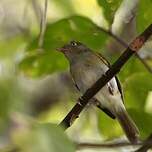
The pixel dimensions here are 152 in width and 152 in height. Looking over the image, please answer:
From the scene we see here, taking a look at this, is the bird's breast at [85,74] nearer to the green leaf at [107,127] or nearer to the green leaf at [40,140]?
the green leaf at [107,127]

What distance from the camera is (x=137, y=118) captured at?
4.97 ft

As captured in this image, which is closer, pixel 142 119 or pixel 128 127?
pixel 142 119

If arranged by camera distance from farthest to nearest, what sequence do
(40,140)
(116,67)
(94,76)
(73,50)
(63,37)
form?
(73,50), (94,76), (63,37), (116,67), (40,140)

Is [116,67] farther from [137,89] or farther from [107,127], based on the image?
[107,127]

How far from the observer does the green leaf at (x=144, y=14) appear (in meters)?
1.36

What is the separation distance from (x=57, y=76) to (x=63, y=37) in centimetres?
211

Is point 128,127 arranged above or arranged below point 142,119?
below

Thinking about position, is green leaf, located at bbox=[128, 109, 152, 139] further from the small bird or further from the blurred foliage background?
the small bird

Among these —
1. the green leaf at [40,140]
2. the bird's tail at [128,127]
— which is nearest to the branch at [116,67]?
the bird's tail at [128,127]

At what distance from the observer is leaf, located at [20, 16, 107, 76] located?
157 cm

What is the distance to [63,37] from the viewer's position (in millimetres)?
1602

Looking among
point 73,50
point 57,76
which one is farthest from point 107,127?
point 57,76

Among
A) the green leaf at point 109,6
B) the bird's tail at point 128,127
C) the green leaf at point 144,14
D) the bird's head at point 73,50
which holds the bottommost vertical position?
the bird's head at point 73,50

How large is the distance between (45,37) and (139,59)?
32 centimetres
